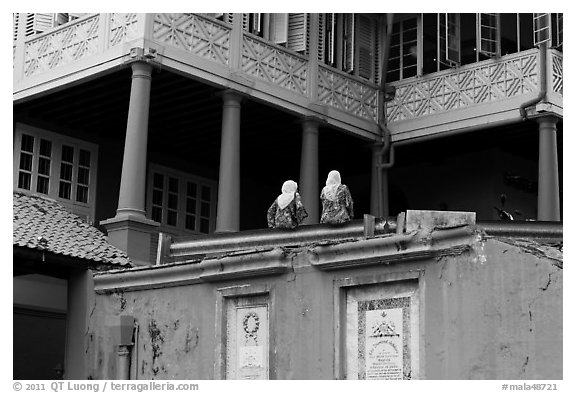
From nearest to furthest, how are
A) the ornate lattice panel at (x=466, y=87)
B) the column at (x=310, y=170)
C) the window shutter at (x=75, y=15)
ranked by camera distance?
the window shutter at (x=75, y=15), the column at (x=310, y=170), the ornate lattice panel at (x=466, y=87)

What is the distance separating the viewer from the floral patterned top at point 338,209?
603 inches

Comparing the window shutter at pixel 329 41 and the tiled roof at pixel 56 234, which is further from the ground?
the window shutter at pixel 329 41

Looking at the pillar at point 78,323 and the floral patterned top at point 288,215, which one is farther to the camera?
the pillar at point 78,323

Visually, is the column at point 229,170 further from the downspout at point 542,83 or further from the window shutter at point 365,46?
the downspout at point 542,83

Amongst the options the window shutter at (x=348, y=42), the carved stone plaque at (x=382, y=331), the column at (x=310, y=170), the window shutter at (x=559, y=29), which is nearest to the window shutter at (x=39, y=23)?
the column at (x=310, y=170)

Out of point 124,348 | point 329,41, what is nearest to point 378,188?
point 329,41

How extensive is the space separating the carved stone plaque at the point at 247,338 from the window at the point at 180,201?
10693 millimetres

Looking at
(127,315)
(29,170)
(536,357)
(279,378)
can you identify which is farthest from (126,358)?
(29,170)

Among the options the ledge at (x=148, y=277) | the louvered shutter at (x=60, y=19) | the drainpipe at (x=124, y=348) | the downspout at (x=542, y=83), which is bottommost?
the drainpipe at (x=124, y=348)

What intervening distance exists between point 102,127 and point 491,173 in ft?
29.4

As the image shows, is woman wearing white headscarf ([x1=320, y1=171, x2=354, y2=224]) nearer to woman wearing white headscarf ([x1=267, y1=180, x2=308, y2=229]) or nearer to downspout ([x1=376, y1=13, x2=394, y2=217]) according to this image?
woman wearing white headscarf ([x1=267, y1=180, x2=308, y2=229])

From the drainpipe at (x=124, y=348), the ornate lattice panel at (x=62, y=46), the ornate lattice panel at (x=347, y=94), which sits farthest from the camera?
the ornate lattice panel at (x=347, y=94)

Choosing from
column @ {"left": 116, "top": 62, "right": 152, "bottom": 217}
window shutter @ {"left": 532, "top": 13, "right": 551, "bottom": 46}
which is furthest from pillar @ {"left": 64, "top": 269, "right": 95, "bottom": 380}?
window shutter @ {"left": 532, "top": 13, "right": 551, "bottom": 46}

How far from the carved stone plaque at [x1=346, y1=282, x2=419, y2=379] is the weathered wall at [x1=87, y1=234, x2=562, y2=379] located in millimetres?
144
